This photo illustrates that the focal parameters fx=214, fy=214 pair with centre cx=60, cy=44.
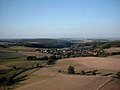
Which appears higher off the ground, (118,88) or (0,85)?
(118,88)

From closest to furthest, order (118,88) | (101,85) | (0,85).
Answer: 1. (118,88)
2. (101,85)
3. (0,85)

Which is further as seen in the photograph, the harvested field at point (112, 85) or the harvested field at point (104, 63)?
the harvested field at point (104, 63)

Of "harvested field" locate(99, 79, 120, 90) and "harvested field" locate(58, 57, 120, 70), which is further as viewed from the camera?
"harvested field" locate(58, 57, 120, 70)

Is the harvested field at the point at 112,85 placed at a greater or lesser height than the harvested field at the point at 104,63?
greater

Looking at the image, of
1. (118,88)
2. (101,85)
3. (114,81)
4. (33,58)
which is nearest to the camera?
(118,88)

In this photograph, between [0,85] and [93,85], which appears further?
[0,85]

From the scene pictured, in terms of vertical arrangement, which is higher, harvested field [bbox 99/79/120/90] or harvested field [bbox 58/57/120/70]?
harvested field [bbox 99/79/120/90]

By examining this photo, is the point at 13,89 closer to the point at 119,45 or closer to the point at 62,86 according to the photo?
the point at 62,86

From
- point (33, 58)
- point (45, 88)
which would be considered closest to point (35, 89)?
point (45, 88)

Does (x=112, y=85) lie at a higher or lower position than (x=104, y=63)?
higher

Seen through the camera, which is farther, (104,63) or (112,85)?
(104,63)
